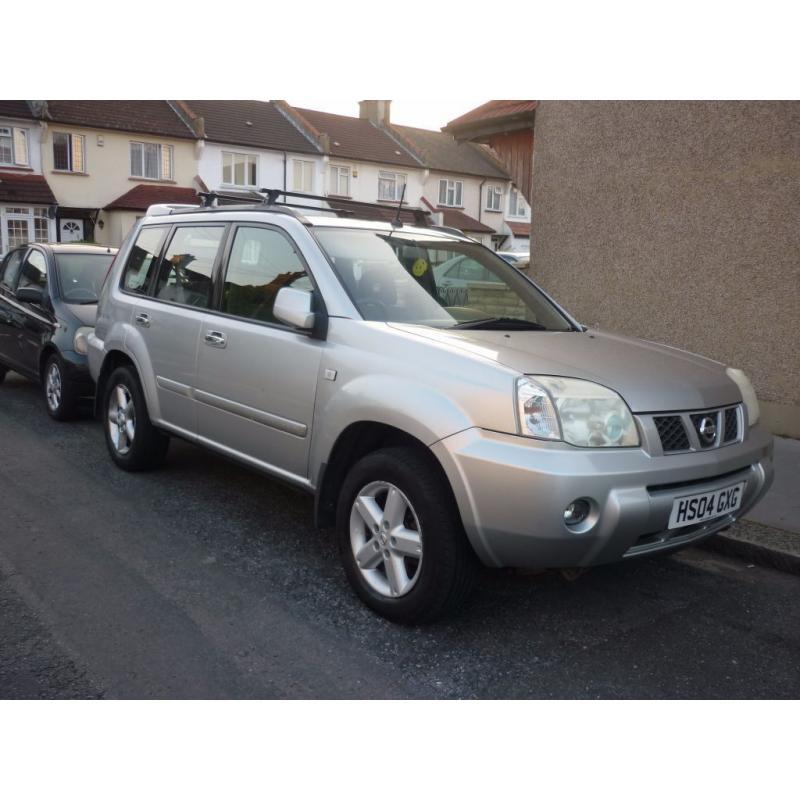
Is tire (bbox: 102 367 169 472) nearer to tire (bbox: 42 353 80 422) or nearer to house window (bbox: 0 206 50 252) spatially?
tire (bbox: 42 353 80 422)

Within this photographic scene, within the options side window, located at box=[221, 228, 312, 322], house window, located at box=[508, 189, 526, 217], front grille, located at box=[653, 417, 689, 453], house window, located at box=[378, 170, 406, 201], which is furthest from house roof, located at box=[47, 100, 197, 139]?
front grille, located at box=[653, 417, 689, 453]

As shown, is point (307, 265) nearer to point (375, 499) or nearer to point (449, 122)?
point (375, 499)

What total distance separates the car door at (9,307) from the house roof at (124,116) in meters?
24.3

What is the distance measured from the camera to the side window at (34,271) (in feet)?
26.3

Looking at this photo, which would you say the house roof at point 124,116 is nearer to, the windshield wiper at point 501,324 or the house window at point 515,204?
the house window at point 515,204

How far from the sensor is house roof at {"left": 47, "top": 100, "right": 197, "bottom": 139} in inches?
1205

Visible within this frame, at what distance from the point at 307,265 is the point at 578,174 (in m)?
4.89

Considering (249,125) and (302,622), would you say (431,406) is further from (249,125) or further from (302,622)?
(249,125)

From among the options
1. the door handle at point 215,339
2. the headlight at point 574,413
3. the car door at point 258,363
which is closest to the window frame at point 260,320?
the car door at point 258,363

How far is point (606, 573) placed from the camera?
425 centimetres

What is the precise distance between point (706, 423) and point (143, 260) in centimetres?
390

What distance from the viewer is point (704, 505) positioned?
339 cm

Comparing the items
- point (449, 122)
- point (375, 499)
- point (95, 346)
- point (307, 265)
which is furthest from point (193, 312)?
point (449, 122)
